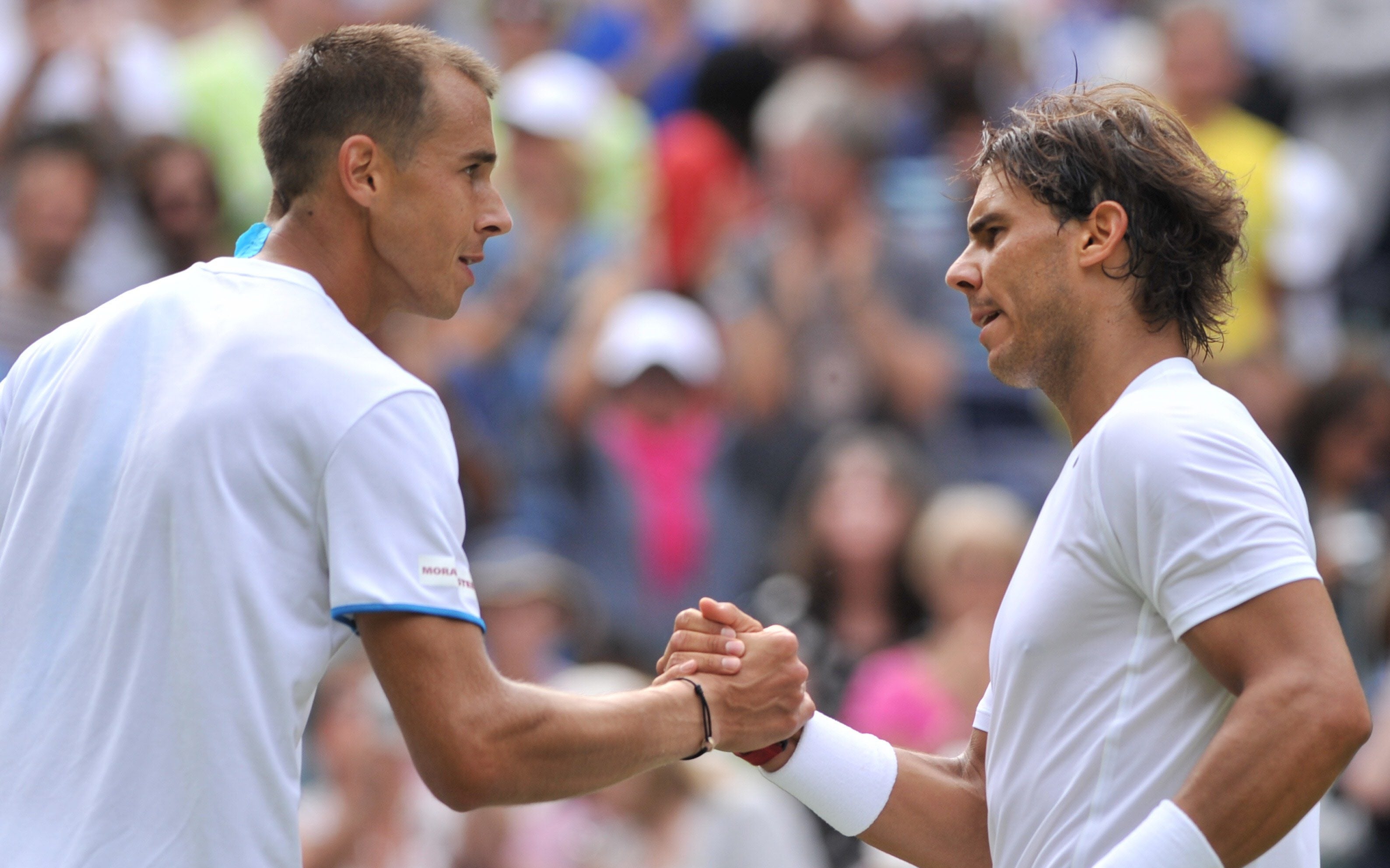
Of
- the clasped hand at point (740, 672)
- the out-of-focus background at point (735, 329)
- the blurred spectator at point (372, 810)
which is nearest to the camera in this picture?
the clasped hand at point (740, 672)

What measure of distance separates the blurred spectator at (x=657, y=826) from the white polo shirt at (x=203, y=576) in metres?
3.16

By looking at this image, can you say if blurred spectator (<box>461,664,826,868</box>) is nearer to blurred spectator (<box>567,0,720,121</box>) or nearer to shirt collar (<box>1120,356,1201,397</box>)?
shirt collar (<box>1120,356,1201,397</box>)

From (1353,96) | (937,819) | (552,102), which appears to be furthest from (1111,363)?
(1353,96)

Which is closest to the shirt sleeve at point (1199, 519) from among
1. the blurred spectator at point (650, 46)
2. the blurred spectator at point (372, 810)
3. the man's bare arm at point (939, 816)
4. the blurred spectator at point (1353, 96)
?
the man's bare arm at point (939, 816)

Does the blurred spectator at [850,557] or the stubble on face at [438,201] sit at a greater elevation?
the stubble on face at [438,201]

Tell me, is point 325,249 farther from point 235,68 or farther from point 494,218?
point 235,68

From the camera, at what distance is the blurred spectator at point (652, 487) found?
6996 millimetres

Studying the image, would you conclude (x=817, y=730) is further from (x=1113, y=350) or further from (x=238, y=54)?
(x=238, y=54)

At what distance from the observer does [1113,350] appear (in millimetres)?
2934

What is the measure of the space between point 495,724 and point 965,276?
46.5 inches

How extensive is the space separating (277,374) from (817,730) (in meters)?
1.38

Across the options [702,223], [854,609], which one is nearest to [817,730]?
[854,609]

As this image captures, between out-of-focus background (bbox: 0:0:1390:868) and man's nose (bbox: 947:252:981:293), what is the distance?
9.74 ft

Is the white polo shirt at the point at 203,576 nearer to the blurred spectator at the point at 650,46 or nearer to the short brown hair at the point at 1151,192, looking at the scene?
the short brown hair at the point at 1151,192
